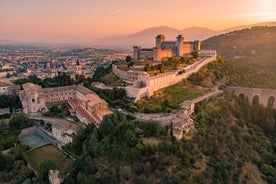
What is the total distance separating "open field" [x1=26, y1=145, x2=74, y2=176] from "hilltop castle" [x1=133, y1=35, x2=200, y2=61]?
79.3 feet

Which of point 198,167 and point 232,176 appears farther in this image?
point 232,176

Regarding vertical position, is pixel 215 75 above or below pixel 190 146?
above

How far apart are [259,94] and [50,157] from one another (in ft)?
104

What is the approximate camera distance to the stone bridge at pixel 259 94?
34688mm

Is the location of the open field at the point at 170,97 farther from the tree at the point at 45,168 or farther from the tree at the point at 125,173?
the tree at the point at 45,168

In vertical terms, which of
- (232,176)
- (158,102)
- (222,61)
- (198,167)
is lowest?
(232,176)

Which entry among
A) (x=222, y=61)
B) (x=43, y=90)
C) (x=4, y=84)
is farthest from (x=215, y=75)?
(x=4, y=84)

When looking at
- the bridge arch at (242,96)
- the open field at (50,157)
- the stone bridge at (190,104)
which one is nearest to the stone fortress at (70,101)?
the open field at (50,157)

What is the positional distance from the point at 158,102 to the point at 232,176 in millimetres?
11328

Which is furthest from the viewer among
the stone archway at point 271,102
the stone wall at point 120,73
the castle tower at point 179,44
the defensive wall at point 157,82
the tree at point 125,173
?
the castle tower at point 179,44

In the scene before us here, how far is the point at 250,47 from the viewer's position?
68188 millimetres

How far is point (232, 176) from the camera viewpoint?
2175cm

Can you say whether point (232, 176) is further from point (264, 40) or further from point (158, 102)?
point (264, 40)

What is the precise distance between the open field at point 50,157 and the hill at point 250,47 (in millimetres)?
48864
